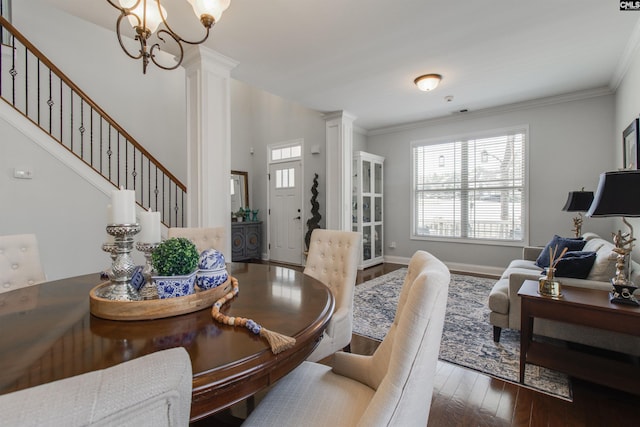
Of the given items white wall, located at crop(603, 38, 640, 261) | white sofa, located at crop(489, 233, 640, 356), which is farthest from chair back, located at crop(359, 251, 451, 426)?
white wall, located at crop(603, 38, 640, 261)

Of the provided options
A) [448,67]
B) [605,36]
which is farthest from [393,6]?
[605,36]

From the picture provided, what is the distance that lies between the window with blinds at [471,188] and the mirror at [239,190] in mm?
3443

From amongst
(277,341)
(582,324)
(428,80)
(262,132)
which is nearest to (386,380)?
(277,341)

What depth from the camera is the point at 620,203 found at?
165cm

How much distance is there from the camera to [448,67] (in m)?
3.23

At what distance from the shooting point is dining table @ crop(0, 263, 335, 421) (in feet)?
2.32

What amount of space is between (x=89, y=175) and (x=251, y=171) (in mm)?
3654

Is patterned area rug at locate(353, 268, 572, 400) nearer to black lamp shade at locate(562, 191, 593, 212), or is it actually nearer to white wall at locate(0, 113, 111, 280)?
black lamp shade at locate(562, 191, 593, 212)

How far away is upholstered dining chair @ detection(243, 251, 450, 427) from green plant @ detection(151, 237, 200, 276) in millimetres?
550

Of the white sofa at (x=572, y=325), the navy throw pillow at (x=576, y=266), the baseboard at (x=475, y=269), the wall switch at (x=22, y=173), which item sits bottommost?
the baseboard at (x=475, y=269)

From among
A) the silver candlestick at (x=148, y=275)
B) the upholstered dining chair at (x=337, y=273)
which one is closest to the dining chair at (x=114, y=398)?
the silver candlestick at (x=148, y=275)

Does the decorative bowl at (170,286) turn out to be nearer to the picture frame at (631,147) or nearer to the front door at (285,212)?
the picture frame at (631,147)

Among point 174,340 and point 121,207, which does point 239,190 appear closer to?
point 121,207

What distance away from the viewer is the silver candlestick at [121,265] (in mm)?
1126
